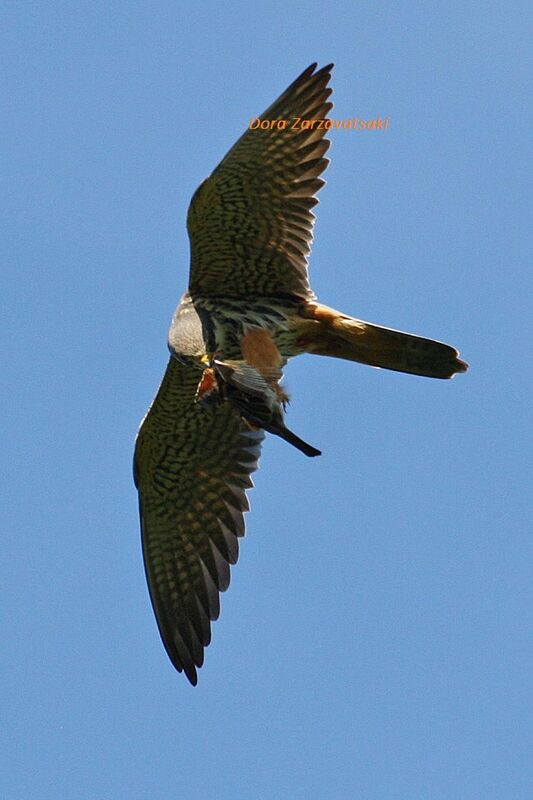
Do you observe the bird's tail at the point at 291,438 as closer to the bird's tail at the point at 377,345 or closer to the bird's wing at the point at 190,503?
the bird's tail at the point at 377,345

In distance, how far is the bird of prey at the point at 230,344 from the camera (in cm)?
934

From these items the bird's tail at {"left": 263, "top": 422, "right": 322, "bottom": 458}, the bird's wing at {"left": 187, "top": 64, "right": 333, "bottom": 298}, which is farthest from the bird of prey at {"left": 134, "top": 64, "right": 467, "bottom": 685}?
the bird's tail at {"left": 263, "top": 422, "right": 322, "bottom": 458}

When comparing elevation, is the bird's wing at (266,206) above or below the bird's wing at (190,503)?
above

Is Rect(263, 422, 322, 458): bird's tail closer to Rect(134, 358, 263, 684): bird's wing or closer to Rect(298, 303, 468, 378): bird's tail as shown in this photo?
Rect(298, 303, 468, 378): bird's tail

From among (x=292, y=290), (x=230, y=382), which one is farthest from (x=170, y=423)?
(x=230, y=382)

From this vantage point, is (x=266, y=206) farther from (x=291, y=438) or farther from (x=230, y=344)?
(x=291, y=438)

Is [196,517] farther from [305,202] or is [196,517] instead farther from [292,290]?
[305,202]

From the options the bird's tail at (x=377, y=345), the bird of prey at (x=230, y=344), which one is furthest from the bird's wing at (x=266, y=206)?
the bird's tail at (x=377, y=345)

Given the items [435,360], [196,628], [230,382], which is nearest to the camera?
[230,382]

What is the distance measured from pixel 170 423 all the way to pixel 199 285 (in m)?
1.12

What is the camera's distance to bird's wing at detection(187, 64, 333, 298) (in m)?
9.35

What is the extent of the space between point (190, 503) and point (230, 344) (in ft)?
5.42

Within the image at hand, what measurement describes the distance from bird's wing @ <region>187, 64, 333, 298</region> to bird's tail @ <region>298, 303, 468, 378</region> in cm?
27

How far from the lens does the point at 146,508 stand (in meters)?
10.6
